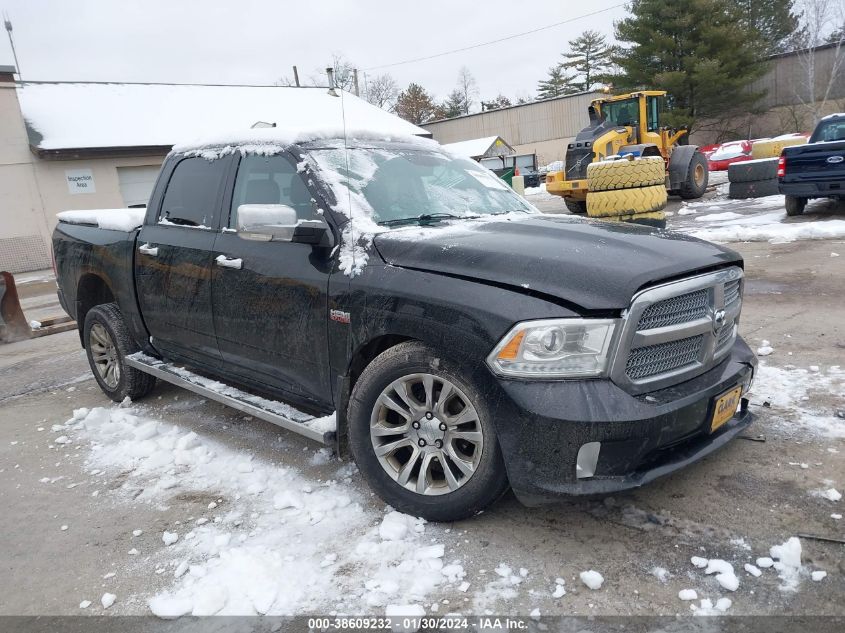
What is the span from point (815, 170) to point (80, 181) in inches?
772

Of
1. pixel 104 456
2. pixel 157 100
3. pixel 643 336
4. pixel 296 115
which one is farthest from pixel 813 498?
pixel 157 100

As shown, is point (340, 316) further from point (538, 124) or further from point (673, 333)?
point (538, 124)

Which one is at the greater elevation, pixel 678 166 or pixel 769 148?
pixel 769 148

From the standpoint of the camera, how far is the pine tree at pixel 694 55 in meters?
32.7

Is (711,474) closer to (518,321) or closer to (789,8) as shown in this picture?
(518,321)

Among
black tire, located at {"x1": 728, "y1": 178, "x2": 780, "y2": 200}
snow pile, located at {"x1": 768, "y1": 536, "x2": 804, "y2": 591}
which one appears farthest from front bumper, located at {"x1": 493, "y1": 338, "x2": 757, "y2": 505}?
black tire, located at {"x1": 728, "y1": 178, "x2": 780, "y2": 200}

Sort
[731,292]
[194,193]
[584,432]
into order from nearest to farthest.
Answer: [584,432] < [731,292] < [194,193]

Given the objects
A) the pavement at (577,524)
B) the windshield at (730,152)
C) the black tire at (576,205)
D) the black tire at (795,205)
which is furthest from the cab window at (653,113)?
the pavement at (577,524)

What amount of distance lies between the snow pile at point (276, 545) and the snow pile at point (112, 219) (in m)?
1.78

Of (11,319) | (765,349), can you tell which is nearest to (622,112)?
(765,349)

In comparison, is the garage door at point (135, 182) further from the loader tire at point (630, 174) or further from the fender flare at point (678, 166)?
the loader tire at point (630, 174)

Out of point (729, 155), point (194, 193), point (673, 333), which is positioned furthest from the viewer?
point (729, 155)

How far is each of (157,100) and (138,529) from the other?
23774 mm

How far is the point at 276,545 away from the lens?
9.55 ft
